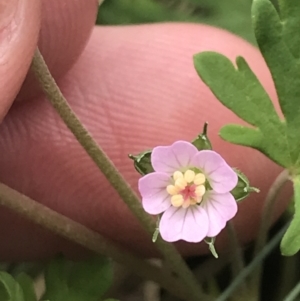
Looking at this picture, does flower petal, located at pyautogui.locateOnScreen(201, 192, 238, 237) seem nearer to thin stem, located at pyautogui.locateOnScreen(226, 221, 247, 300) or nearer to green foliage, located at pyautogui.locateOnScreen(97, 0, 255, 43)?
thin stem, located at pyautogui.locateOnScreen(226, 221, 247, 300)

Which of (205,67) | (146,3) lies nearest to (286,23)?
(205,67)

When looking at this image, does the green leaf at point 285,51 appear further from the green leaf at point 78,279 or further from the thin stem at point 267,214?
the green leaf at point 78,279

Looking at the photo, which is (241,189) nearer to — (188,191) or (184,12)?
(188,191)

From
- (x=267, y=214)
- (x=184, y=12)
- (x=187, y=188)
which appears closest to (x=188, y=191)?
(x=187, y=188)

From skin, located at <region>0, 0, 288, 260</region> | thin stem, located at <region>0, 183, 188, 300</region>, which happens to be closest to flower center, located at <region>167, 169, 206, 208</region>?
thin stem, located at <region>0, 183, 188, 300</region>

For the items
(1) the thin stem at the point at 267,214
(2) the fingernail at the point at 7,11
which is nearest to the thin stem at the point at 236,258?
(1) the thin stem at the point at 267,214

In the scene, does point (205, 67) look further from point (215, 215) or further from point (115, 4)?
point (115, 4)
